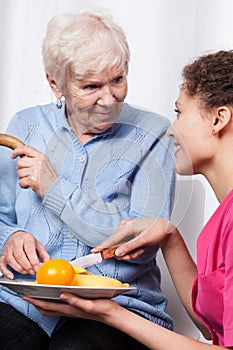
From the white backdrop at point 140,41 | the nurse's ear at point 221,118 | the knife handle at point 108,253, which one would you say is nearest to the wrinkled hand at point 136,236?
the knife handle at point 108,253

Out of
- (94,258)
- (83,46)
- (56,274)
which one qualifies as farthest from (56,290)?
(83,46)

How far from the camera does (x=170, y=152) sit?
4.67 ft

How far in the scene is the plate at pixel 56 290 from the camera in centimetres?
116

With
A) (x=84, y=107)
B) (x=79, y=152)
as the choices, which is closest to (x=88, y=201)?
(x=79, y=152)

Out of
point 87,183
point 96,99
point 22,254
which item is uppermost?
point 96,99

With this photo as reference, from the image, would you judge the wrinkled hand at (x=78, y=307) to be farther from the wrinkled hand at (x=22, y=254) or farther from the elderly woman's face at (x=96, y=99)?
the elderly woman's face at (x=96, y=99)

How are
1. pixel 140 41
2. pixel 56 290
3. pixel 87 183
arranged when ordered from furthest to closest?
1. pixel 140 41
2. pixel 87 183
3. pixel 56 290

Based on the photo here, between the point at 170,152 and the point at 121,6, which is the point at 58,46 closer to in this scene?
the point at 170,152

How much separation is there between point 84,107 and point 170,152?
20 centimetres

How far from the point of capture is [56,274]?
119 cm

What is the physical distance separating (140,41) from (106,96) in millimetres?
465

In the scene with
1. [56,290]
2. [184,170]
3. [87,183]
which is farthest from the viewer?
[87,183]

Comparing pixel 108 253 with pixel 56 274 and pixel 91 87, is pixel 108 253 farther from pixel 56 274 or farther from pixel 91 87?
pixel 91 87

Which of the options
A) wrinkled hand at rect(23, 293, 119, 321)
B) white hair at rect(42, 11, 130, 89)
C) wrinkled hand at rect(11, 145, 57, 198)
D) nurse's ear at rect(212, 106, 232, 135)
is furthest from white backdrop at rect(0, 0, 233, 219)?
wrinkled hand at rect(23, 293, 119, 321)
